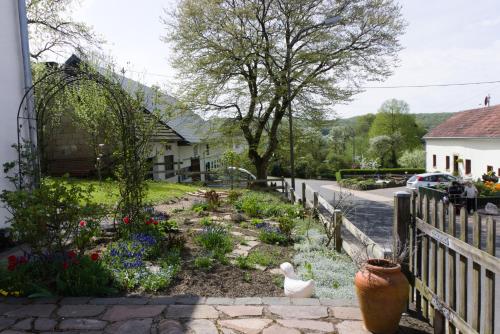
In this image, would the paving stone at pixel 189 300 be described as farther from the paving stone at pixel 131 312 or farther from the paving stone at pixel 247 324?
the paving stone at pixel 247 324

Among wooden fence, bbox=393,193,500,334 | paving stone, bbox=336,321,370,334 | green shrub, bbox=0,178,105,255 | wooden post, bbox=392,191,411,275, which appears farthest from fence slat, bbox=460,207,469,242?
green shrub, bbox=0,178,105,255

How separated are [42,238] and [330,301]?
3.67 meters

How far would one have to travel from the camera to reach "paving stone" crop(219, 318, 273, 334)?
3840 mm

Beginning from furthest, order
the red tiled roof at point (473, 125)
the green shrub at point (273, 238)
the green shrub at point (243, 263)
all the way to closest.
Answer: the red tiled roof at point (473, 125) → the green shrub at point (273, 238) → the green shrub at point (243, 263)

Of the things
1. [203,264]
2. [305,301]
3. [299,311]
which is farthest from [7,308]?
[305,301]

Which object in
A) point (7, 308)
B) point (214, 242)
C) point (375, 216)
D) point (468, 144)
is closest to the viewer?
point (7, 308)

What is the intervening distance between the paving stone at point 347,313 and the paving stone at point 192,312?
1.26 metres

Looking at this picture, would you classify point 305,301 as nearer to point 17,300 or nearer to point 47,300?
point 47,300

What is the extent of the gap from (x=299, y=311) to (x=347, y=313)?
506 millimetres

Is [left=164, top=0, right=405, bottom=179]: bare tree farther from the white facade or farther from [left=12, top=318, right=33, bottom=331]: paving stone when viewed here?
[left=12, top=318, right=33, bottom=331]: paving stone

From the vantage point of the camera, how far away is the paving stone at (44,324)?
393 centimetres

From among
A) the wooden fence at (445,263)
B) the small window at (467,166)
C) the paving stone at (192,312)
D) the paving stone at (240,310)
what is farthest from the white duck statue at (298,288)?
the small window at (467,166)

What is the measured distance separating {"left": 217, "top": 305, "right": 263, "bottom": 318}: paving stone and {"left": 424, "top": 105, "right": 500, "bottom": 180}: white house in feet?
75.6

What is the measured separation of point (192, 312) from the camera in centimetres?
425
